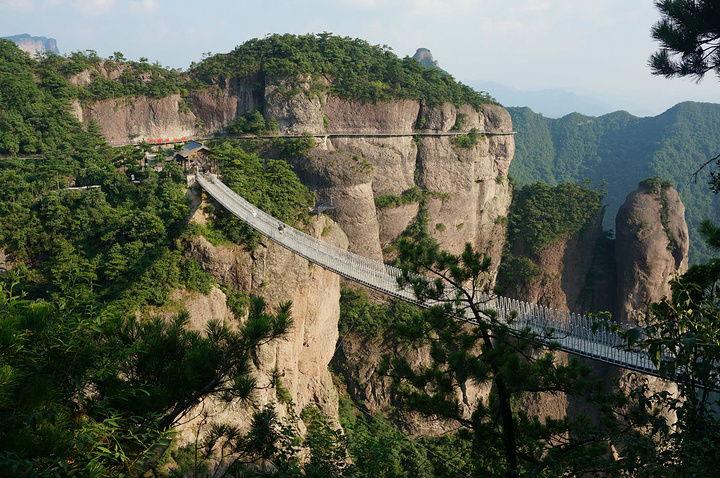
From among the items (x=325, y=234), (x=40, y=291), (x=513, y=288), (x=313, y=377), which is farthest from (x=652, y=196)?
(x=40, y=291)

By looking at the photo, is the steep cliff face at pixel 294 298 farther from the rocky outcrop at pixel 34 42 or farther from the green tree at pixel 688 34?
the rocky outcrop at pixel 34 42

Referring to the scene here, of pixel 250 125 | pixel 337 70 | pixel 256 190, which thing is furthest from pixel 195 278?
pixel 337 70

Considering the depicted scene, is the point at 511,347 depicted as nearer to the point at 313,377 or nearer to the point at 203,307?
the point at 203,307

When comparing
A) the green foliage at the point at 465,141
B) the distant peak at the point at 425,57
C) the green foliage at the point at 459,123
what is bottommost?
the green foliage at the point at 465,141

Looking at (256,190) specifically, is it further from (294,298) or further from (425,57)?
(425,57)

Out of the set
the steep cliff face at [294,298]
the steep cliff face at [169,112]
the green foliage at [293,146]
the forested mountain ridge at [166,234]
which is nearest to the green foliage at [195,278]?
the forested mountain ridge at [166,234]

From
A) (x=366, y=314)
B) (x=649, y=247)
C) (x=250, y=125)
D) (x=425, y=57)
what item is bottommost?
(x=366, y=314)

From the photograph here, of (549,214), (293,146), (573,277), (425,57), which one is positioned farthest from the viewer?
(425,57)
